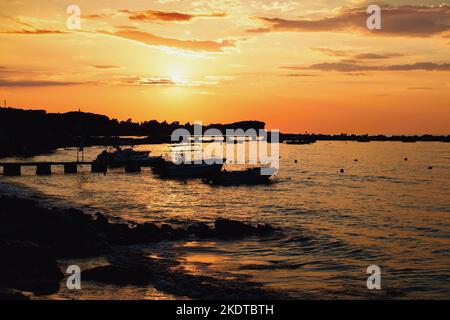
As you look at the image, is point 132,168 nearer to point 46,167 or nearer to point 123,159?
point 123,159

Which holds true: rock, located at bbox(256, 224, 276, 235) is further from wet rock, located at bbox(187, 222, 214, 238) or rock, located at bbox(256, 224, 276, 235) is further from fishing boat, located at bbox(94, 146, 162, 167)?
fishing boat, located at bbox(94, 146, 162, 167)

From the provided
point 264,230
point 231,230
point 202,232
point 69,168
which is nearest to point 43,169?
point 69,168

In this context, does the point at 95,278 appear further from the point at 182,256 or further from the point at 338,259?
the point at 338,259

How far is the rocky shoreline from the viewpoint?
18281mm

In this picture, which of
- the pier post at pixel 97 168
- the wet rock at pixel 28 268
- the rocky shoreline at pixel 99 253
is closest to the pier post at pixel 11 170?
the pier post at pixel 97 168

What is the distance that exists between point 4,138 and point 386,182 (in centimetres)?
11183

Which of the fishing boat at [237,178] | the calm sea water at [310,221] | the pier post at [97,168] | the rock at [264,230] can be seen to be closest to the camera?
the calm sea water at [310,221]

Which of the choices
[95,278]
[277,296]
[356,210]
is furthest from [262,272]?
[356,210]

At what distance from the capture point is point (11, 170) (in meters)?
74.2

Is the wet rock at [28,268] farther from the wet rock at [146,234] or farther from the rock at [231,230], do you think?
the rock at [231,230]

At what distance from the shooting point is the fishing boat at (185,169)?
8162 cm

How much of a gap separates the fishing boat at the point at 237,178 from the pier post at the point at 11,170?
2901cm

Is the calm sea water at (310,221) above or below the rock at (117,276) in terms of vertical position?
below

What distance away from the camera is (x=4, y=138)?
143 meters
